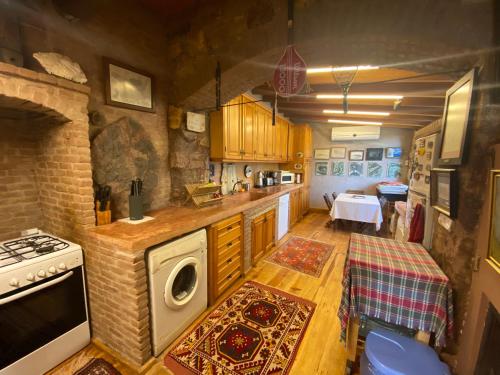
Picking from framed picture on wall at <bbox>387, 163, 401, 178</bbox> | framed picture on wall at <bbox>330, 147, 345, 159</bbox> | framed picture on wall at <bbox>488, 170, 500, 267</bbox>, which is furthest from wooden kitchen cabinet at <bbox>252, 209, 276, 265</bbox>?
framed picture on wall at <bbox>387, 163, 401, 178</bbox>

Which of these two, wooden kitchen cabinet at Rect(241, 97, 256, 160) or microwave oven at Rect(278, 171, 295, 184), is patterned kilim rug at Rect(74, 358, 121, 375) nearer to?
wooden kitchen cabinet at Rect(241, 97, 256, 160)

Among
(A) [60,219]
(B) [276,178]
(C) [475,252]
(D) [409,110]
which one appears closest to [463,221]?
(C) [475,252]

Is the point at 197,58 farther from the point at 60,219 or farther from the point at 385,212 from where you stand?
the point at 385,212

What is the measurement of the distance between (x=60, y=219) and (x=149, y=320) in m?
1.16

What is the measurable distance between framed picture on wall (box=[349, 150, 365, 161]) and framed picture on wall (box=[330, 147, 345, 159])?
0.70 feet

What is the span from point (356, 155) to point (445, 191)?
501cm

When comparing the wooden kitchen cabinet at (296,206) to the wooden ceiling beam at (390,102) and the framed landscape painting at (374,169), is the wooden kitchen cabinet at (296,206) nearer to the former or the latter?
the wooden ceiling beam at (390,102)

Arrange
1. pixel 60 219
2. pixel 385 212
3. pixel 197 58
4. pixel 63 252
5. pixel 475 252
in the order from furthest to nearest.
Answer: pixel 385 212 < pixel 197 58 < pixel 60 219 < pixel 63 252 < pixel 475 252

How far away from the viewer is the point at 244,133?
11.2 feet

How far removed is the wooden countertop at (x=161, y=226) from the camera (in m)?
1.50

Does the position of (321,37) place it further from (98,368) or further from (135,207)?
(98,368)

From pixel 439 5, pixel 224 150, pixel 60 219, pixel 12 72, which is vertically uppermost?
pixel 439 5

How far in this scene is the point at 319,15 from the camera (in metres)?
1.55

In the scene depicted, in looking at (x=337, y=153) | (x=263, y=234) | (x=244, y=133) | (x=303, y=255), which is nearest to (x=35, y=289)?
(x=263, y=234)
